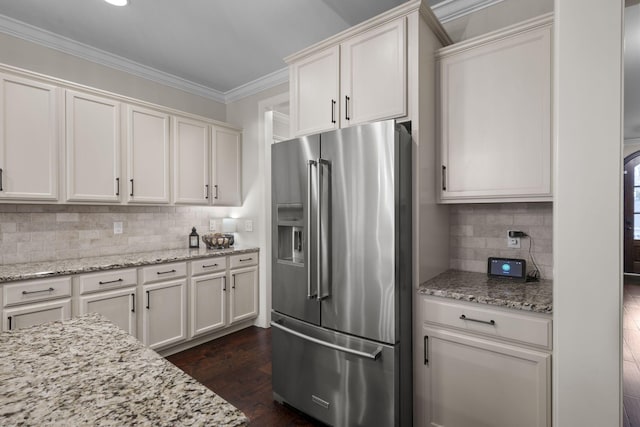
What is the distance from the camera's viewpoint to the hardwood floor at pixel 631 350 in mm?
1417

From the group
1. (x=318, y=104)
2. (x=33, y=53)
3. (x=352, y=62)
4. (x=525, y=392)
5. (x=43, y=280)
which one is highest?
(x=33, y=53)

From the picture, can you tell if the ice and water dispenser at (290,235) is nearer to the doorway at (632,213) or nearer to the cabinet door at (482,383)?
the cabinet door at (482,383)

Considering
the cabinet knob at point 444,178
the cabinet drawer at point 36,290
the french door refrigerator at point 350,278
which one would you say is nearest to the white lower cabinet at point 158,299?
the cabinet drawer at point 36,290

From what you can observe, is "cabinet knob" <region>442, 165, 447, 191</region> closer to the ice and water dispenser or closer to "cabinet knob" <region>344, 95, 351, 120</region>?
"cabinet knob" <region>344, 95, 351, 120</region>

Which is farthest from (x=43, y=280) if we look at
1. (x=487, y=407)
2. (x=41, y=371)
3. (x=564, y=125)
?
(x=564, y=125)

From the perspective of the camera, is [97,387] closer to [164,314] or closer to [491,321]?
[491,321]

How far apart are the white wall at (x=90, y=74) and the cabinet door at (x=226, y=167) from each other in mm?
497

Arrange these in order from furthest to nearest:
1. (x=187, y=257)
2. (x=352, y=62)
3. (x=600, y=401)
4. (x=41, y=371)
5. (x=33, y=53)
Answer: (x=187, y=257) < (x=33, y=53) < (x=352, y=62) < (x=600, y=401) < (x=41, y=371)

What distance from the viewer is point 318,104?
2.33m

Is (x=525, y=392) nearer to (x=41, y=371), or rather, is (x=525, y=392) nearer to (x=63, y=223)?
(x=41, y=371)

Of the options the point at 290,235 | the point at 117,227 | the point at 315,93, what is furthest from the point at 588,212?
the point at 117,227

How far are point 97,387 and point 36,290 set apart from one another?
6.84 feet

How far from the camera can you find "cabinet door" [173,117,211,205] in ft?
11.0

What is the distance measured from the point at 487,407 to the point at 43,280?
2917 mm
